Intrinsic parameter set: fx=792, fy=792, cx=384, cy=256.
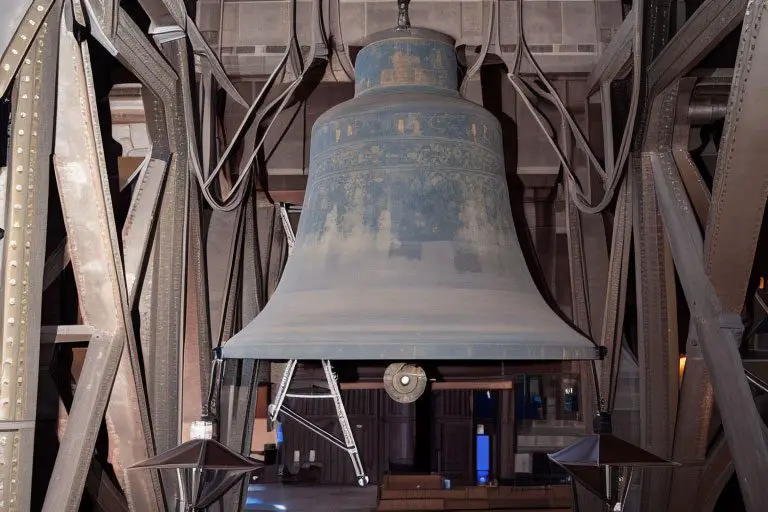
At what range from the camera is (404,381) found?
17.7 ft

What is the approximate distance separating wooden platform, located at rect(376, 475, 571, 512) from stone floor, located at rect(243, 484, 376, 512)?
178 cm

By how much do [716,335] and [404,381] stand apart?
8.02ft

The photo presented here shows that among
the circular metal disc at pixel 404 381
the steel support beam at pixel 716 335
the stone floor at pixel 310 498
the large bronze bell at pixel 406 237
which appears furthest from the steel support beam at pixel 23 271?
the stone floor at pixel 310 498

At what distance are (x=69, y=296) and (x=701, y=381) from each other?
4027mm

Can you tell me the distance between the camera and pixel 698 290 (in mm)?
3477

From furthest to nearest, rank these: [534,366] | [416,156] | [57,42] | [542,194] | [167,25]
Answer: [534,366]
[542,194]
[167,25]
[416,156]
[57,42]

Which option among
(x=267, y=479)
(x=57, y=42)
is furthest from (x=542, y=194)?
(x=267, y=479)

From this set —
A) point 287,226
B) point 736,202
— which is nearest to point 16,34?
point 736,202

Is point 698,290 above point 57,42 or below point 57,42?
below

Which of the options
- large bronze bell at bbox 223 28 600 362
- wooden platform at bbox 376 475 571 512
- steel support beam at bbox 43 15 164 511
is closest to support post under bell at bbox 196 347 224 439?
steel support beam at bbox 43 15 164 511

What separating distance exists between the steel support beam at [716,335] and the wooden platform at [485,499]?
5.23 metres

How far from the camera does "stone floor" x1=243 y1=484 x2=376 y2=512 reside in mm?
11141

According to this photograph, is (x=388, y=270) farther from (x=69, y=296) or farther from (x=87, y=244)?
(x=69, y=296)

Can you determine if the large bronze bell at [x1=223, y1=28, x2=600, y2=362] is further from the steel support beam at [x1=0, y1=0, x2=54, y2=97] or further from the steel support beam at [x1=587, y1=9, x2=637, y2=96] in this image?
the steel support beam at [x1=587, y1=9, x2=637, y2=96]
